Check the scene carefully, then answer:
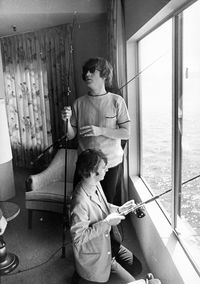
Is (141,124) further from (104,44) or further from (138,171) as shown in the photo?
(104,44)

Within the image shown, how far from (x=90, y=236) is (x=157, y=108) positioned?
110cm

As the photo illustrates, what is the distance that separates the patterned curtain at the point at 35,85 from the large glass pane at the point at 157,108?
1182 mm

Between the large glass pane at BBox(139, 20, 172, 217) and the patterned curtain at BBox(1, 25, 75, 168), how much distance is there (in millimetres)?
1182

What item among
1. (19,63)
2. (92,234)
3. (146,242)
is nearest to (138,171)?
(146,242)

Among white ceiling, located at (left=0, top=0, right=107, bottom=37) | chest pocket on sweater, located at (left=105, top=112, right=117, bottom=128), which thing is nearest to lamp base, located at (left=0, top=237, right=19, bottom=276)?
chest pocket on sweater, located at (left=105, top=112, right=117, bottom=128)

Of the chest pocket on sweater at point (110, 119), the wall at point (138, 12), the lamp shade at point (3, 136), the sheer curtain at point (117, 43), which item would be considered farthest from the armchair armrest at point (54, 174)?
the wall at point (138, 12)

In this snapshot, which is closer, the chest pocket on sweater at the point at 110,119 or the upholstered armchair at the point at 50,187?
the chest pocket on sweater at the point at 110,119

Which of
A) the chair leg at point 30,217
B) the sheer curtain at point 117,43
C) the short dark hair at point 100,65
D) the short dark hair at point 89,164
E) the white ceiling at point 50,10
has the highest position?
the white ceiling at point 50,10

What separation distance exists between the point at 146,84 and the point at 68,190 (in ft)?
3.69

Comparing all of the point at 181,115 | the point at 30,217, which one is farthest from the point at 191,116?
the point at 30,217

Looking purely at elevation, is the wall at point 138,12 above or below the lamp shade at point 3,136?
above

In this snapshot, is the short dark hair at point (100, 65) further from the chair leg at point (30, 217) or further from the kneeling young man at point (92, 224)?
the chair leg at point (30, 217)

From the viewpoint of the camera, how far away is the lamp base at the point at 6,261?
210 centimetres

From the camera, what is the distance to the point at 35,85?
376cm
